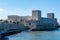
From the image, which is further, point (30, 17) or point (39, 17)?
point (30, 17)

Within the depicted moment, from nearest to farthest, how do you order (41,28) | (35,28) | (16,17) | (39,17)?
1. (35,28)
2. (41,28)
3. (39,17)
4. (16,17)

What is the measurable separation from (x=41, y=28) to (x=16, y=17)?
25702 mm

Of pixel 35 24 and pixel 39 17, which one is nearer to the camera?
pixel 35 24

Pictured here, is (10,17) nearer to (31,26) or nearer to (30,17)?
(30,17)

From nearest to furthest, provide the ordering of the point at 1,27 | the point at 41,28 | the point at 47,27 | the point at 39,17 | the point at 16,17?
the point at 1,27 → the point at 41,28 → the point at 47,27 → the point at 39,17 → the point at 16,17

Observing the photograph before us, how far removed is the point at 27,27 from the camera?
66.7 meters

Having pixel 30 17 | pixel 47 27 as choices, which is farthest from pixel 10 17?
pixel 47 27

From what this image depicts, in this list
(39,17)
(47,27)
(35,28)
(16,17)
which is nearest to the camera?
(35,28)

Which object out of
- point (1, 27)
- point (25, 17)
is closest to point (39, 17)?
point (25, 17)

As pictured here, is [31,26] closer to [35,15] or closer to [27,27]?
[27,27]

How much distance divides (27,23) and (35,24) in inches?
154

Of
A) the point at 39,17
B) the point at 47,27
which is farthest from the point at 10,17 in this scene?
the point at 47,27

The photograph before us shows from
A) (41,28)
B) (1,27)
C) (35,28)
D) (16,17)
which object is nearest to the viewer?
(1,27)

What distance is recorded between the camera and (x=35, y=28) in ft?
207
